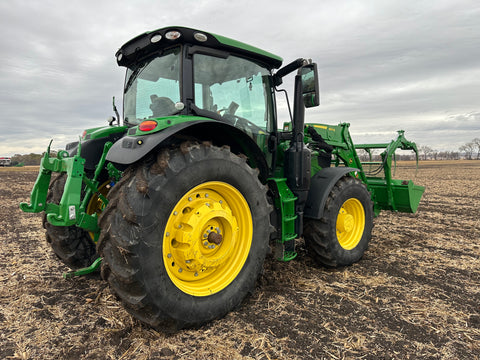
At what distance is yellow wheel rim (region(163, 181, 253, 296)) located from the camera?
2453 mm

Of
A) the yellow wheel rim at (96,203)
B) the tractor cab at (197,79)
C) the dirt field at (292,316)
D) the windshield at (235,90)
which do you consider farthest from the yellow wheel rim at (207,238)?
the yellow wheel rim at (96,203)

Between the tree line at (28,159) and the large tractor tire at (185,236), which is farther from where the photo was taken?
the tree line at (28,159)

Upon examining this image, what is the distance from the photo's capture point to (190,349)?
2254 millimetres

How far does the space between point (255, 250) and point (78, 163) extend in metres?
1.72

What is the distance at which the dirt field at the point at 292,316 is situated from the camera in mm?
2262

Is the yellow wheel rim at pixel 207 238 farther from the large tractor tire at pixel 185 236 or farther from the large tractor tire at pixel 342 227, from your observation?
the large tractor tire at pixel 342 227

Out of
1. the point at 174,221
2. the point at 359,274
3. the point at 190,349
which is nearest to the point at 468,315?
the point at 359,274

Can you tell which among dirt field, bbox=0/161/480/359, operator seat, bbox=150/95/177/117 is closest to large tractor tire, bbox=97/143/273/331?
dirt field, bbox=0/161/480/359

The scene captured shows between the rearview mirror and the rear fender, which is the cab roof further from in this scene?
the rear fender

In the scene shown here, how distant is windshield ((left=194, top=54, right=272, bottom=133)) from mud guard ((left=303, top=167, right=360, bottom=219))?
0.96 m

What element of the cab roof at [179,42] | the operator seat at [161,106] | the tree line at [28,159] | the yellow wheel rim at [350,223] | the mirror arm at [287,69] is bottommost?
the yellow wheel rim at [350,223]

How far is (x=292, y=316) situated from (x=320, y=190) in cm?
159

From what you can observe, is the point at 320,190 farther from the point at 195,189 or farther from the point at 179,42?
the point at 179,42

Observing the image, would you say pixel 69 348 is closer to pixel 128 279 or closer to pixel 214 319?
pixel 128 279
